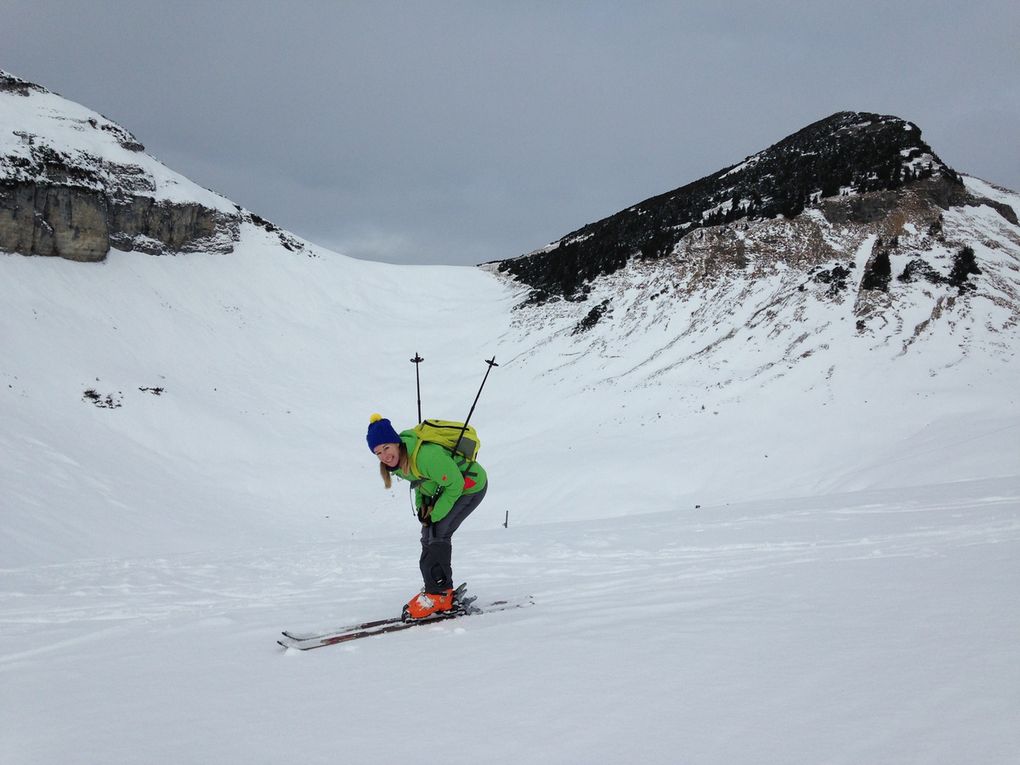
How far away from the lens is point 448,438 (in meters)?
5.55

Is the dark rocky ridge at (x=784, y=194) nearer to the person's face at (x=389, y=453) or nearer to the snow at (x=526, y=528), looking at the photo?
the snow at (x=526, y=528)

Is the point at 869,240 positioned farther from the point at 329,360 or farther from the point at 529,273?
the point at 329,360

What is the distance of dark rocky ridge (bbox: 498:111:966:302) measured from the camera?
3538cm

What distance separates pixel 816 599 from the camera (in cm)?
475

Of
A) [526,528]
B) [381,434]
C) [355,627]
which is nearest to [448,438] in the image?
[381,434]

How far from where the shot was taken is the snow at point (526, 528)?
297 cm

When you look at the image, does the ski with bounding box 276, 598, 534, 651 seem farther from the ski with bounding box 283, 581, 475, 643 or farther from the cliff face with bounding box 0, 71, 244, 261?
the cliff face with bounding box 0, 71, 244, 261

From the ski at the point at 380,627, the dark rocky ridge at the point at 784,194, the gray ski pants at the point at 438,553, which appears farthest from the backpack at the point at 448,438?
the dark rocky ridge at the point at 784,194

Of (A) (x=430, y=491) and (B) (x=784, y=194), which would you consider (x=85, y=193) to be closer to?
(A) (x=430, y=491)

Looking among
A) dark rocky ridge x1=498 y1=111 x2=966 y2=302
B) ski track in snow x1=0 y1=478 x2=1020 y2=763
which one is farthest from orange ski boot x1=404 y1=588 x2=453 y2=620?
dark rocky ridge x1=498 y1=111 x2=966 y2=302

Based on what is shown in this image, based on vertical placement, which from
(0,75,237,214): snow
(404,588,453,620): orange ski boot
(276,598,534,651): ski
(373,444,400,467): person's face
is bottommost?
(276,598,534,651): ski

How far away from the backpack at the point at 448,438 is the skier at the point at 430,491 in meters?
0.04

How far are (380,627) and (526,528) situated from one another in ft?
29.8

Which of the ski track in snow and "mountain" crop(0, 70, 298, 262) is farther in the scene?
"mountain" crop(0, 70, 298, 262)
